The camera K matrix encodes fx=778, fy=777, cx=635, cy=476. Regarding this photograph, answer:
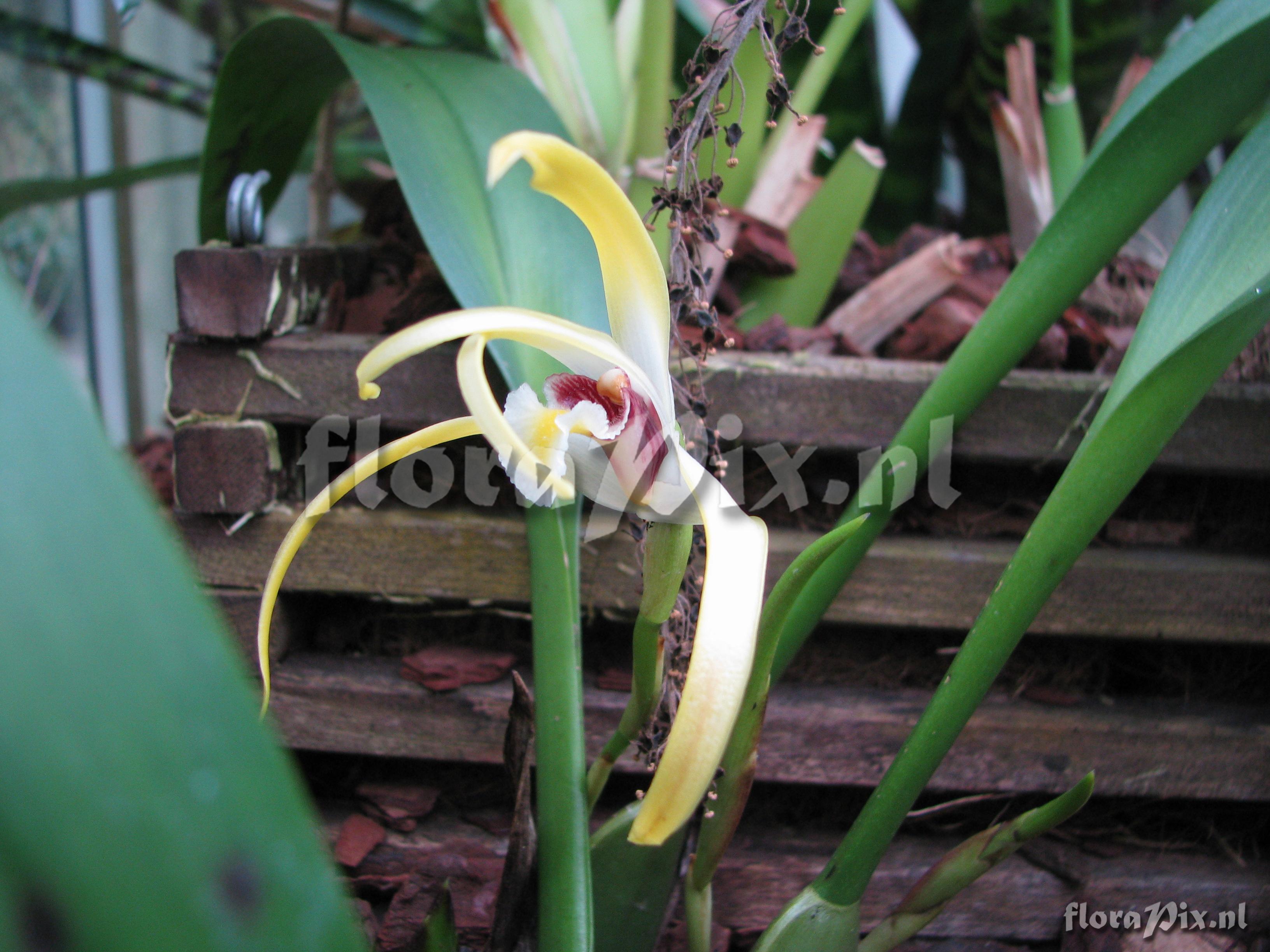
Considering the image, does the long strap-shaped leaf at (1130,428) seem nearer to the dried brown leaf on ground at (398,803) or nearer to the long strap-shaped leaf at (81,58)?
the dried brown leaf on ground at (398,803)

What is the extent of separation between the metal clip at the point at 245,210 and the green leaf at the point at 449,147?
84 millimetres

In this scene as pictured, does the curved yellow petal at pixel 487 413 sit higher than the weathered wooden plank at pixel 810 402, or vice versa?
the curved yellow petal at pixel 487 413

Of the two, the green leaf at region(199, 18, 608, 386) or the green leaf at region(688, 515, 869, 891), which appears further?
the green leaf at region(199, 18, 608, 386)

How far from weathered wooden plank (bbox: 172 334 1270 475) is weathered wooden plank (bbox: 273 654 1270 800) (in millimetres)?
189

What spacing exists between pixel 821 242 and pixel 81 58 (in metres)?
0.75

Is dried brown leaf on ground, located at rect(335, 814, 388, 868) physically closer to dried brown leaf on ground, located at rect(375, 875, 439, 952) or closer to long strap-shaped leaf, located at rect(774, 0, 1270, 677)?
dried brown leaf on ground, located at rect(375, 875, 439, 952)

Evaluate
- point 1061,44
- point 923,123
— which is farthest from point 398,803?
point 923,123

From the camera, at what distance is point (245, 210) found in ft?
1.77

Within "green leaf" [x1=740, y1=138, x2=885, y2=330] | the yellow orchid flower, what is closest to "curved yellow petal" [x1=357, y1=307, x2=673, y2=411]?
the yellow orchid flower

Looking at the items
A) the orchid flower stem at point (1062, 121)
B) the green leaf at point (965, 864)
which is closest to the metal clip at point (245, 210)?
the green leaf at point (965, 864)

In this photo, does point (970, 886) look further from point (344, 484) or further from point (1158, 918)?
point (344, 484)

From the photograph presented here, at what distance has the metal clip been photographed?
1.77ft

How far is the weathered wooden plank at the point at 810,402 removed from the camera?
21.6 inches

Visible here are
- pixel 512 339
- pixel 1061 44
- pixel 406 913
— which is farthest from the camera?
pixel 1061 44
